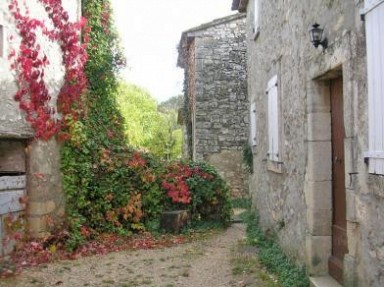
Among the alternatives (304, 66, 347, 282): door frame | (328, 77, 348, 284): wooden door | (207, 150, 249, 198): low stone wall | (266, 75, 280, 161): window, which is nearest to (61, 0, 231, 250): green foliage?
(266, 75, 280, 161): window

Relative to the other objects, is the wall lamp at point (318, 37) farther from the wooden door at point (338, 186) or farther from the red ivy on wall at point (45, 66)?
the red ivy on wall at point (45, 66)

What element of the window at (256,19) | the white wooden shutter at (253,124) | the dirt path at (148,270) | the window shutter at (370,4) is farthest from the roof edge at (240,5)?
the window shutter at (370,4)

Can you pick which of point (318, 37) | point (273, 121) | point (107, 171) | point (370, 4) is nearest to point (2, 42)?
point (107, 171)

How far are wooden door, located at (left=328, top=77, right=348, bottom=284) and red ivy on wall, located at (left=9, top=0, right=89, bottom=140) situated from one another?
441 centimetres

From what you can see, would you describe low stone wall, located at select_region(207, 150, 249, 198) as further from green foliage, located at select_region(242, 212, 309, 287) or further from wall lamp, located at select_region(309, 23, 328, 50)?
wall lamp, located at select_region(309, 23, 328, 50)

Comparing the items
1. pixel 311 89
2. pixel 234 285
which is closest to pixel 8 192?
pixel 234 285

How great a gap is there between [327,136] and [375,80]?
1704 millimetres

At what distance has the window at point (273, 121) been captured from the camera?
6637 mm

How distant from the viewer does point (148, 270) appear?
6.14 metres

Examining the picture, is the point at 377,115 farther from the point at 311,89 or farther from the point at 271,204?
the point at 271,204

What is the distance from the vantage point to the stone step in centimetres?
438

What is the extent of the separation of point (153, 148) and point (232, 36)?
13.5m

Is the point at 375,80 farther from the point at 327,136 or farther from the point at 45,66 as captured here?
the point at 45,66

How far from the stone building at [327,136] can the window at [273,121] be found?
0.05 feet
